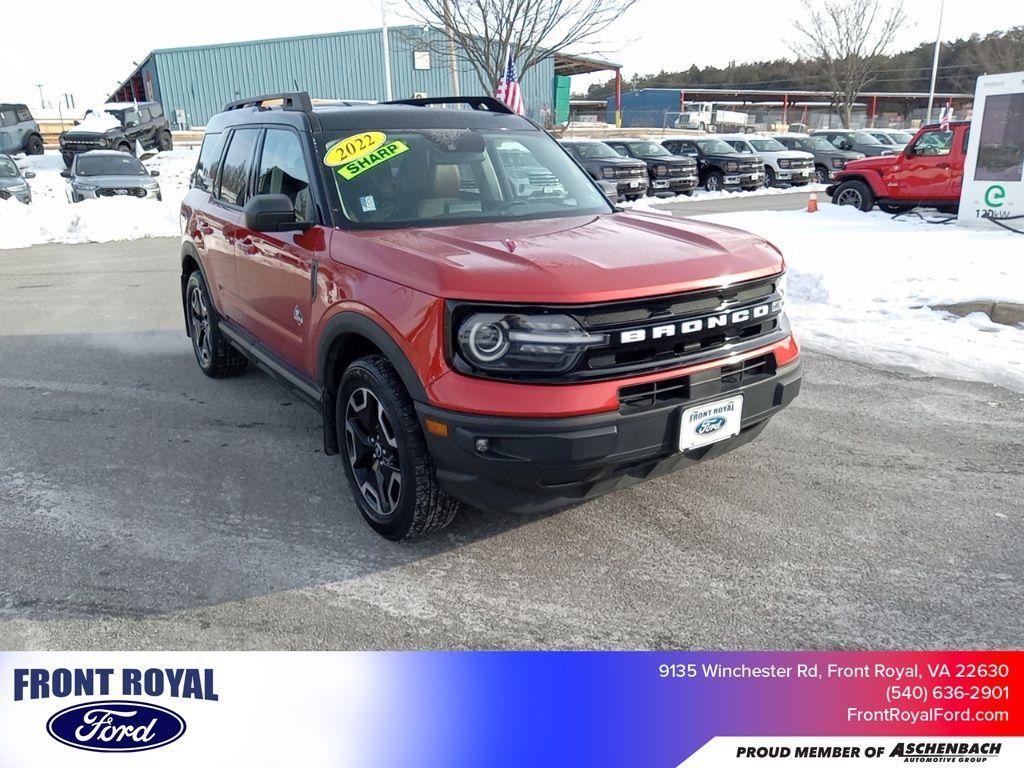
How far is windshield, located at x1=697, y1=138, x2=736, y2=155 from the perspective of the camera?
24219 mm

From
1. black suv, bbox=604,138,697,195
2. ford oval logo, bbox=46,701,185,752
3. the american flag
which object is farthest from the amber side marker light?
black suv, bbox=604,138,697,195

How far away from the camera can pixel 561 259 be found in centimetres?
318

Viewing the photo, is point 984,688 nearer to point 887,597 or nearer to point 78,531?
point 887,597

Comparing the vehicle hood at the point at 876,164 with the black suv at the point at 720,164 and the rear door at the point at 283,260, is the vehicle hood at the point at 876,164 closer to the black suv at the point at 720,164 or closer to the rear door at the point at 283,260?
the black suv at the point at 720,164

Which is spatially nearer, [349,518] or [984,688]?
[984,688]

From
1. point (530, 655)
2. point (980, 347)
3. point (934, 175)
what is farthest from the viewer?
point (934, 175)

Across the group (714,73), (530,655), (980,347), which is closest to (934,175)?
(980,347)

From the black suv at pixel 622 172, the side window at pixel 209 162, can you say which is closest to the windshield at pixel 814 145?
the black suv at pixel 622 172

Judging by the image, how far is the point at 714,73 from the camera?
3725 inches

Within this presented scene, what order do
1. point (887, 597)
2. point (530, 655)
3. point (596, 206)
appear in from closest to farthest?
point (530, 655) → point (887, 597) → point (596, 206)

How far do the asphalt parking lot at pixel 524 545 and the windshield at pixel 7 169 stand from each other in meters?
14.8

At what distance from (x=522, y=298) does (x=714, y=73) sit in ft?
333

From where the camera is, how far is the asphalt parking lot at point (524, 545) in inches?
119

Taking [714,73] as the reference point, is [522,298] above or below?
below
